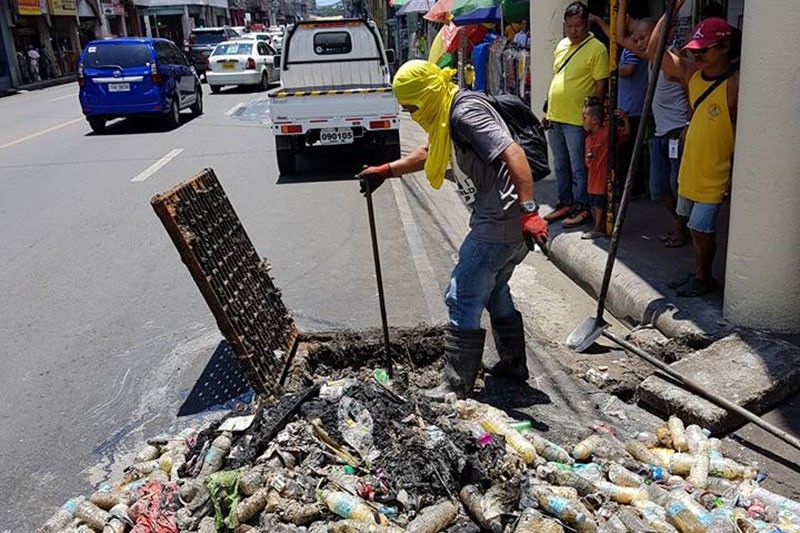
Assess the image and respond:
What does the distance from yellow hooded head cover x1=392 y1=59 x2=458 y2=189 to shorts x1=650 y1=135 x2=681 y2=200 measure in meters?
2.82

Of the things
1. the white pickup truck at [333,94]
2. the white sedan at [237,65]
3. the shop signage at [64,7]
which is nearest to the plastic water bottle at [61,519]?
the white pickup truck at [333,94]

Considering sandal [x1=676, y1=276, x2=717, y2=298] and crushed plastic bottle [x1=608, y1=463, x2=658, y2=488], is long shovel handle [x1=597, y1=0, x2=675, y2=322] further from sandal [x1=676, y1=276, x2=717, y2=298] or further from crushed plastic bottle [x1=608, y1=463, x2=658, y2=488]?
crushed plastic bottle [x1=608, y1=463, x2=658, y2=488]

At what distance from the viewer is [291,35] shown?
12.7 meters

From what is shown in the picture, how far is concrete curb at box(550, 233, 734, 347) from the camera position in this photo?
184 inches

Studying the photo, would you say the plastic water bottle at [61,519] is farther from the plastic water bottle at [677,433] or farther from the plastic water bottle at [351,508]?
the plastic water bottle at [677,433]

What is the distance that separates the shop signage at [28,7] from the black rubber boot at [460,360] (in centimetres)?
3665

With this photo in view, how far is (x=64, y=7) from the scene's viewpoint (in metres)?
39.5

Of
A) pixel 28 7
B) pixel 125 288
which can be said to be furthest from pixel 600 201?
pixel 28 7

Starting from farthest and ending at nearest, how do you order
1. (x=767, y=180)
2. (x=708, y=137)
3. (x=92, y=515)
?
(x=708, y=137) < (x=767, y=180) < (x=92, y=515)

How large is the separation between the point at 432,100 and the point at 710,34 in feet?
6.89

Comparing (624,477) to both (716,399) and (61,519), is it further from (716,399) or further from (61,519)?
(61,519)

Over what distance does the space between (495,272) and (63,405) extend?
2.77 metres

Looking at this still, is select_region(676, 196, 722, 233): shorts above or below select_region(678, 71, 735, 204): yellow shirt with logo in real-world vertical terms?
below

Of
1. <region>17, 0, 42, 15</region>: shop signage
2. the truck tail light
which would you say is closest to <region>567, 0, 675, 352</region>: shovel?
the truck tail light
